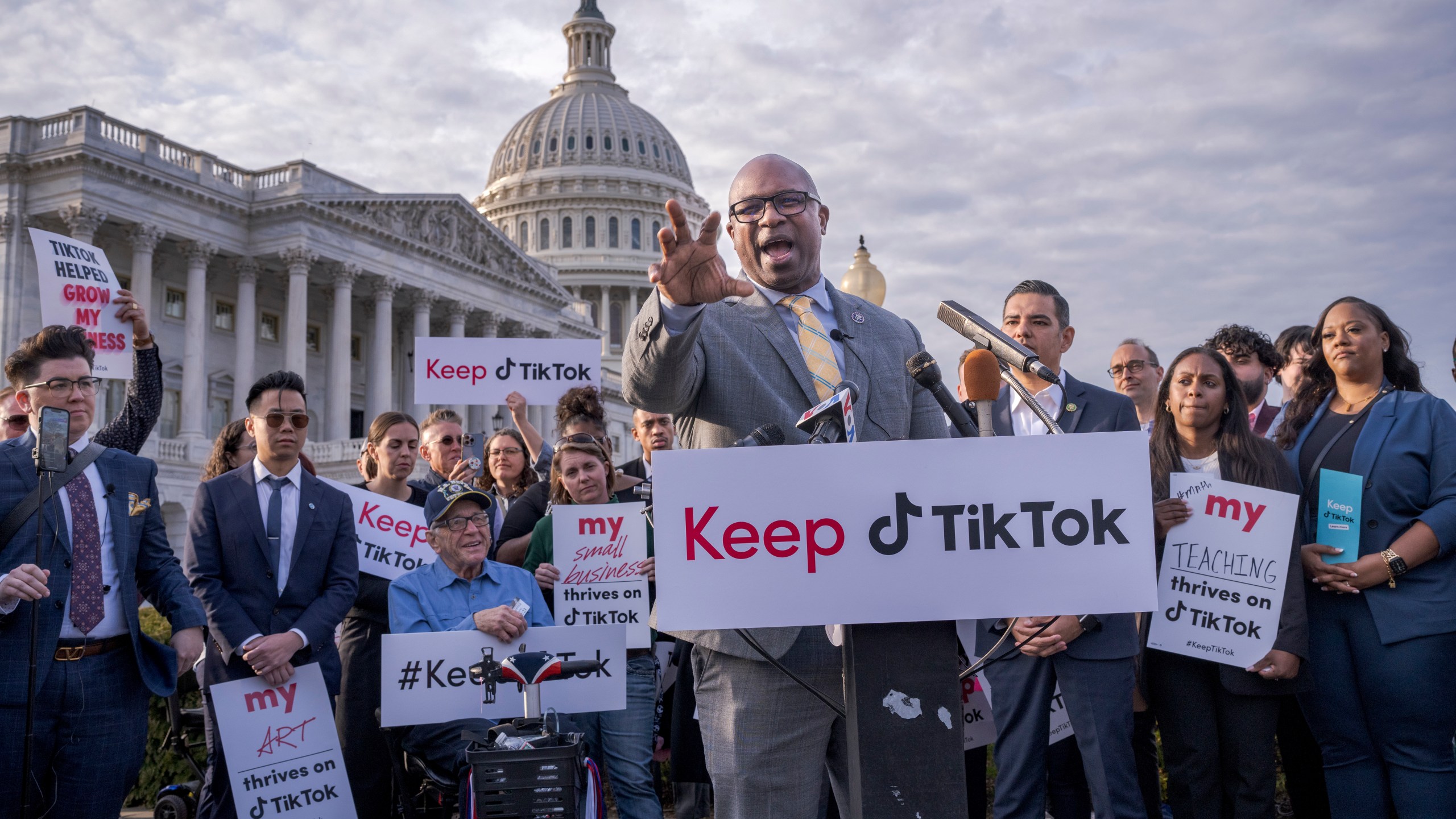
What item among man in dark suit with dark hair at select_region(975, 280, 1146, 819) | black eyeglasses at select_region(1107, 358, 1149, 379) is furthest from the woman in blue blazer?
black eyeglasses at select_region(1107, 358, 1149, 379)

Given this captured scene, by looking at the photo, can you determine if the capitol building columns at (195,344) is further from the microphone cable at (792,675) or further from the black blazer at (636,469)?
the microphone cable at (792,675)

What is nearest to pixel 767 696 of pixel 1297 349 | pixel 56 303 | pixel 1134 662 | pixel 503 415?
pixel 1134 662

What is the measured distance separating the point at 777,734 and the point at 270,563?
3.27 metres

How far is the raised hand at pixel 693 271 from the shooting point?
2516 mm

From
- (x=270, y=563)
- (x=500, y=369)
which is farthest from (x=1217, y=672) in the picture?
(x=500, y=369)

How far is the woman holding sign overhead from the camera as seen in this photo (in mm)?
4219

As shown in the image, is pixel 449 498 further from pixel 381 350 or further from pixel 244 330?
pixel 381 350

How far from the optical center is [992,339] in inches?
111

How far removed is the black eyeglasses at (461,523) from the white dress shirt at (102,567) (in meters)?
1.32

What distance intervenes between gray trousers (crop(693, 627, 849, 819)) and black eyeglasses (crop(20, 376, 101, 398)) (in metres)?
3.12

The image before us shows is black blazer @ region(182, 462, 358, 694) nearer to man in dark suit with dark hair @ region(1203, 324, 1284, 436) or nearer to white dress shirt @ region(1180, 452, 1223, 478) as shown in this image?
white dress shirt @ region(1180, 452, 1223, 478)

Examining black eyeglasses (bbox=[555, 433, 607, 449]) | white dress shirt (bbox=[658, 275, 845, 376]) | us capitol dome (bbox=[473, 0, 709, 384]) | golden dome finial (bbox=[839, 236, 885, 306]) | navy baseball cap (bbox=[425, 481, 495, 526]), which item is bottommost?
navy baseball cap (bbox=[425, 481, 495, 526])

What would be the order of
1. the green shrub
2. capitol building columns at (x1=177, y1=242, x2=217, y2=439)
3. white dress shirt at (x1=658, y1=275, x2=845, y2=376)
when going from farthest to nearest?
capitol building columns at (x1=177, y1=242, x2=217, y2=439)
the green shrub
white dress shirt at (x1=658, y1=275, x2=845, y2=376)

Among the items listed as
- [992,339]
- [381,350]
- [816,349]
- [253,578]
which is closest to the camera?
[992,339]
